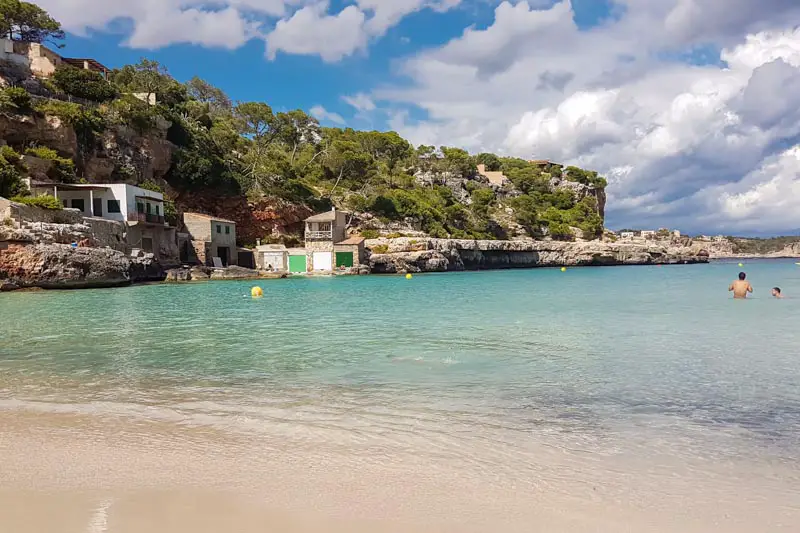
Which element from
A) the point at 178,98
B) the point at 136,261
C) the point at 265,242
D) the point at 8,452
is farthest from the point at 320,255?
the point at 8,452

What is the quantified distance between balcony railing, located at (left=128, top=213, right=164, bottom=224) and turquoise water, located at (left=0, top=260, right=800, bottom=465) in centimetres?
2578

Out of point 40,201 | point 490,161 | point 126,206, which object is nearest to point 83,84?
point 126,206

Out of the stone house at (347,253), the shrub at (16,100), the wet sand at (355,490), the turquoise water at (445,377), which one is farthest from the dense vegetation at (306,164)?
the wet sand at (355,490)

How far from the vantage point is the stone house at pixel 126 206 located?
37878mm

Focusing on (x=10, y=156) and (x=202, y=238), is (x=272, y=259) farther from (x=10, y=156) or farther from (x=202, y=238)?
(x=10, y=156)

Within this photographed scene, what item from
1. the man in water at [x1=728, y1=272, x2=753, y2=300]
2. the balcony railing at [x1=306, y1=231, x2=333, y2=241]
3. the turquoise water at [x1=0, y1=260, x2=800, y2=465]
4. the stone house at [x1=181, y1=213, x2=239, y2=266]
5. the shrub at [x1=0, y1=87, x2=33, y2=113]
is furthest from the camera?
the balcony railing at [x1=306, y1=231, x2=333, y2=241]

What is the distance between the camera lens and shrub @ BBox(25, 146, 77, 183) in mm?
38406

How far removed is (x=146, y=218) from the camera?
41.8 metres

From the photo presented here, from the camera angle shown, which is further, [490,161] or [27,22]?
[490,161]

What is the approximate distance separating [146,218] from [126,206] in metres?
2.08

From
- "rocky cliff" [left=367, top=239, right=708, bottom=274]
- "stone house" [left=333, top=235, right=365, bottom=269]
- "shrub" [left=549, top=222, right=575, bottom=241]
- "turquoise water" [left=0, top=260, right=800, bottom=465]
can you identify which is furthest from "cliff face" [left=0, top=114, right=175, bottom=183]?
"shrub" [left=549, top=222, right=575, bottom=241]

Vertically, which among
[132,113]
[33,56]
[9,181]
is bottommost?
[9,181]

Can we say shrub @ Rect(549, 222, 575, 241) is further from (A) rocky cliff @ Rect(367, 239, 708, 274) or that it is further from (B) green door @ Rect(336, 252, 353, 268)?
(B) green door @ Rect(336, 252, 353, 268)

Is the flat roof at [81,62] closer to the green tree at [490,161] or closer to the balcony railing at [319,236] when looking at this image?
the balcony railing at [319,236]
